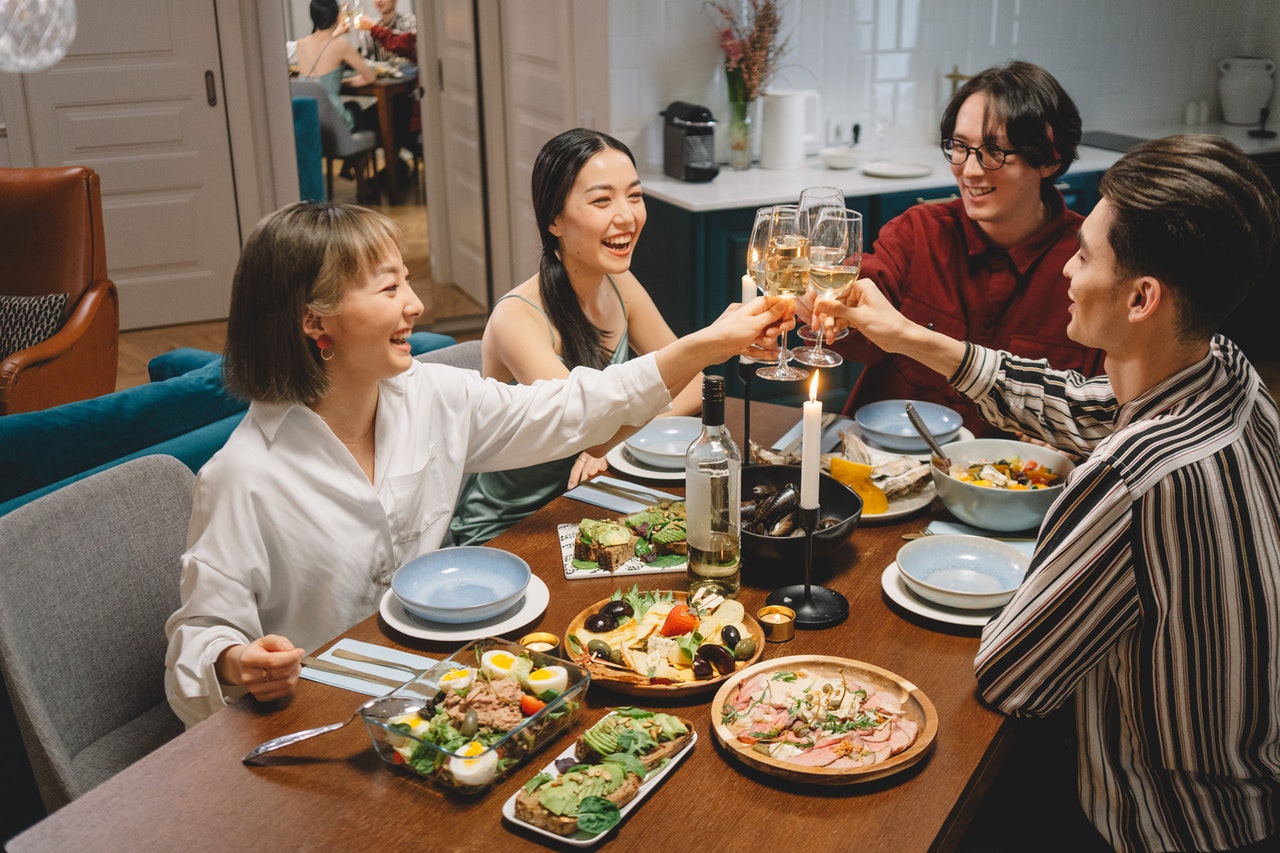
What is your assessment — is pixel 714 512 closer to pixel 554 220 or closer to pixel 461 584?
pixel 461 584

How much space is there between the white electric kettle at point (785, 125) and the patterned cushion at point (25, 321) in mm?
2737

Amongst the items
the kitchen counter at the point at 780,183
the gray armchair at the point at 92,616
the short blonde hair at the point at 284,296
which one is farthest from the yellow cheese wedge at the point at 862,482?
the kitchen counter at the point at 780,183

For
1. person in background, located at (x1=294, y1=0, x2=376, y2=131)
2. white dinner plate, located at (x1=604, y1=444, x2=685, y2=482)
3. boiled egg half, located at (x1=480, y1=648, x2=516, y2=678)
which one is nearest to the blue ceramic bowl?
white dinner plate, located at (x1=604, y1=444, x2=685, y2=482)

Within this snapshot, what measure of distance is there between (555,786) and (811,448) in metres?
0.53

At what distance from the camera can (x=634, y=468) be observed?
6.88 feet

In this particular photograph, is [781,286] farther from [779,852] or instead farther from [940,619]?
[779,852]

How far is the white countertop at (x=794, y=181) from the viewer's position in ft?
13.2

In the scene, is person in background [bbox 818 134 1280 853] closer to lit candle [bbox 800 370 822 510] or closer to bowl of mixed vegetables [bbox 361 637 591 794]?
lit candle [bbox 800 370 822 510]

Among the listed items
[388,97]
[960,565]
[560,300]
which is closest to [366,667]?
[960,565]

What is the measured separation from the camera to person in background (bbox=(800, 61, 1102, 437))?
7.86 feet

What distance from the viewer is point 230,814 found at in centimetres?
120

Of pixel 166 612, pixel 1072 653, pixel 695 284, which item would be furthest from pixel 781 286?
pixel 695 284

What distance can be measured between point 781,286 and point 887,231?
2.84 feet

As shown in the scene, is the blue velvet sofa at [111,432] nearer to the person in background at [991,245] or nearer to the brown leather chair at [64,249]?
the person in background at [991,245]
